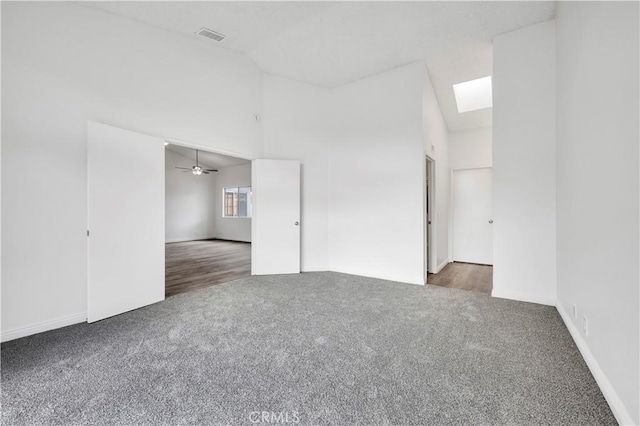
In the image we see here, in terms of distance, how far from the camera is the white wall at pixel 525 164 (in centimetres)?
300

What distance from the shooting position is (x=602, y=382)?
1523mm

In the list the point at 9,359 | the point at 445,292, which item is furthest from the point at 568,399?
the point at 9,359

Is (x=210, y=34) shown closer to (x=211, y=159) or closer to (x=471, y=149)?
(x=471, y=149)

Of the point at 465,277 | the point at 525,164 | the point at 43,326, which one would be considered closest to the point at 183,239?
the point at 43,326

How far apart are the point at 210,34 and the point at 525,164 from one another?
4.22m

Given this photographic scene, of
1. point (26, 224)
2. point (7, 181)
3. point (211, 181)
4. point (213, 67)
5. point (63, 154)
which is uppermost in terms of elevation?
point (213, 67)

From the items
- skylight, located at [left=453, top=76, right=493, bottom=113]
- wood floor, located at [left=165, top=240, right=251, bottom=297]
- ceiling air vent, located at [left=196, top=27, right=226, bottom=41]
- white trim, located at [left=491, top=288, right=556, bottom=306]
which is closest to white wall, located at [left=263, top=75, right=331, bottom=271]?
ceiling air vent, located at [left=196, top=27, right=226, bottom=41]

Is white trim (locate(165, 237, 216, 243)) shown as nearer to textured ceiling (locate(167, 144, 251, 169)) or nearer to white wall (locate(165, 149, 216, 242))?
white wall (locate(165, 149, 216, 242))

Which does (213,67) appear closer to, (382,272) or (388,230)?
(388,230)

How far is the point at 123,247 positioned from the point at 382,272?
337cm

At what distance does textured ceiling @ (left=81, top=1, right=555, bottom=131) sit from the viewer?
2.92 metres

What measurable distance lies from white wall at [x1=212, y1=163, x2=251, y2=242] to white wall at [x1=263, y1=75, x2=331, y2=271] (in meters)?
5.00

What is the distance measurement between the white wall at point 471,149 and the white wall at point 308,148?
2943 mm

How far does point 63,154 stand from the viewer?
2459 millimetres
